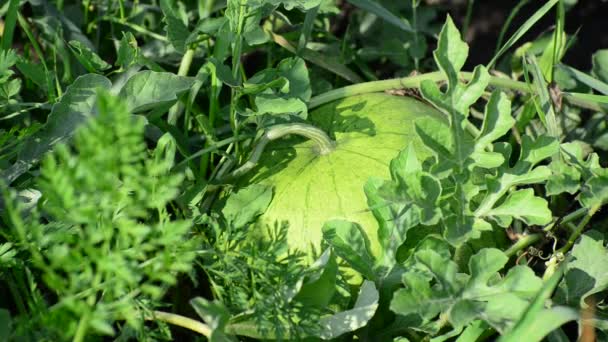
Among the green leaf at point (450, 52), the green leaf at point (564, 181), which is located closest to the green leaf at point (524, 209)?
the green leaf at point (564, 181)

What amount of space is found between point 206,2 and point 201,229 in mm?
718

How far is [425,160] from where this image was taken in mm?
2027

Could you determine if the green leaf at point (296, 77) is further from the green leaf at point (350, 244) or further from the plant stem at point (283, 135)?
the green leaf at point (350, 244)

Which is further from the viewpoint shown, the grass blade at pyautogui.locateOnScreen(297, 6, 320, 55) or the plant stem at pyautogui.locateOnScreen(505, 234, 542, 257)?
the grass blade at pyautogui.locateOnScreen(297, 6, 320, 55)

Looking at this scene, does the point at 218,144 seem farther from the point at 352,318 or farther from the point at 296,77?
the point at 352,318

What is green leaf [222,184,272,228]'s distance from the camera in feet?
6.42

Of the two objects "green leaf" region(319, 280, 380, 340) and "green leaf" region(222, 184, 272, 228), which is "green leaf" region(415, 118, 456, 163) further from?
"green leaf" region(222, 184, 272, 228)

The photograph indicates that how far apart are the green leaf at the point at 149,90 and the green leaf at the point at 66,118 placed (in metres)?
0.05

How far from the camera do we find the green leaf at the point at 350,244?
5.94ft

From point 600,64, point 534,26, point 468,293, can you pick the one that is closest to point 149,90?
point 468,293

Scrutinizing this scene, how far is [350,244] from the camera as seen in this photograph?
5.98ft

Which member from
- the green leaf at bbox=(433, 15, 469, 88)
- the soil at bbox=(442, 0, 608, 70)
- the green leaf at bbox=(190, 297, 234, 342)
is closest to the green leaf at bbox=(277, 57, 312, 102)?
the green leaf at bbox=(433, 15, 469, 88)

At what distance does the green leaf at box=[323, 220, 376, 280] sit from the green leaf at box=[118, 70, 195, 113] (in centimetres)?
44

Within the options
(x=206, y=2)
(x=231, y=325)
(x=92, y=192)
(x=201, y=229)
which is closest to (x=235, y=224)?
(x=201, y=229)
